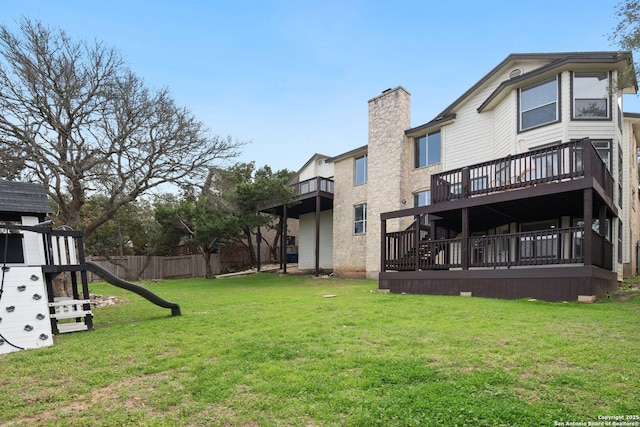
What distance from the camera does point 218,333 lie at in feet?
20.2

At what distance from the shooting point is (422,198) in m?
17.9

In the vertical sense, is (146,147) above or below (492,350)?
above

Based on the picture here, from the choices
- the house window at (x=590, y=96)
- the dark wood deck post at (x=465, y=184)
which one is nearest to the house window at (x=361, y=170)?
the dark wood deck post at (x=465, y=184)

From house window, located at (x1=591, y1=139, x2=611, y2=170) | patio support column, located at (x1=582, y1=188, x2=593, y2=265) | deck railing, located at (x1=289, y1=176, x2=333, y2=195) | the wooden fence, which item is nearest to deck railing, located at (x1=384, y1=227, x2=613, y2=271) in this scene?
patio support column, located at (x1=582, y1=188, x2=593, y2=265)

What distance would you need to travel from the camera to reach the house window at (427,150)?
1772 centimetres

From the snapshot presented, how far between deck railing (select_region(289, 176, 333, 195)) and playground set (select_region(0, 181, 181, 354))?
13.8 m

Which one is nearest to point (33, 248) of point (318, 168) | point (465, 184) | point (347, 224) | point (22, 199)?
point (22, 199)

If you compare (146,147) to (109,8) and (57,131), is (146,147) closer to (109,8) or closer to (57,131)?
(57,131)

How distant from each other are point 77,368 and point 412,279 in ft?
32.2

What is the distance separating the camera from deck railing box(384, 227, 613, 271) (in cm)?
995

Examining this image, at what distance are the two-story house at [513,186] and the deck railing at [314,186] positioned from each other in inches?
97.2

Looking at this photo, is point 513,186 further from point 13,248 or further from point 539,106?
point 13,248

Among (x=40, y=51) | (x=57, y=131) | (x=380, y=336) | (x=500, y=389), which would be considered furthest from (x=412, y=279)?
(x=40, y=51)

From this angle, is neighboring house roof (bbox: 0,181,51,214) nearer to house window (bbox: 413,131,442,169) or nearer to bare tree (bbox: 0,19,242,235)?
bare tree (bbox: 0,19,242,235)
